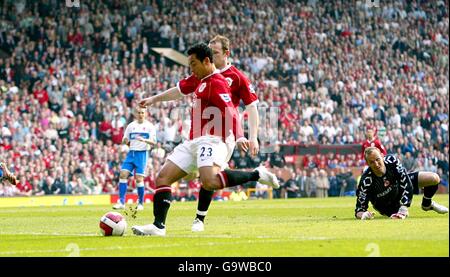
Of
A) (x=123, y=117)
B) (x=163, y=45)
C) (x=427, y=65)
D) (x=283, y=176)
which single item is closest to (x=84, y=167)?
(x=123, y=117)

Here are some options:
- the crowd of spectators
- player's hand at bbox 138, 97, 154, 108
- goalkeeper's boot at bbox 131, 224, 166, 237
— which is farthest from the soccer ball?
the crowd of spectators

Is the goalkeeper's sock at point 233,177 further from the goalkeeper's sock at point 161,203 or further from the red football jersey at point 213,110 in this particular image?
the goalkeeper's sock at point 161,203

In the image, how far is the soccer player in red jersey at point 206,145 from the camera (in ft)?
42.2

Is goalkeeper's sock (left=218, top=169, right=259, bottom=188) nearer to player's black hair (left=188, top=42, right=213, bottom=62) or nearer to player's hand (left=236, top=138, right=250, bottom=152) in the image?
player's hand (left=236, top=138, right=250, bottom=152)

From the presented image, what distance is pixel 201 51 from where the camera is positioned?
42.7ft

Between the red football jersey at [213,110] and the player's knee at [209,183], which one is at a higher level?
the red football jersey at [213,110]

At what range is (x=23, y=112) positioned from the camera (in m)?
35.4

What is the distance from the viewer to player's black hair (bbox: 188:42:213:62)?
1298 cm

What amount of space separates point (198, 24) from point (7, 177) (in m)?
30.7

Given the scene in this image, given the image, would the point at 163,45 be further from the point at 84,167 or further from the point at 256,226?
the point at 256,226

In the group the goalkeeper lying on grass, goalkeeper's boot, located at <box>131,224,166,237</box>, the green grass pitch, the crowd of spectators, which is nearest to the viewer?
the green grass pitch

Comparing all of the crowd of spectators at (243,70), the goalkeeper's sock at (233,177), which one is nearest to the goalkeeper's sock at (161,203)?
the goalkeeper's sock at (233,177)

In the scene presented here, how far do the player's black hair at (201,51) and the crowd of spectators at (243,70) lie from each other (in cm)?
2002

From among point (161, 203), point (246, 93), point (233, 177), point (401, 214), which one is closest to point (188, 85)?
point (246, 93)
